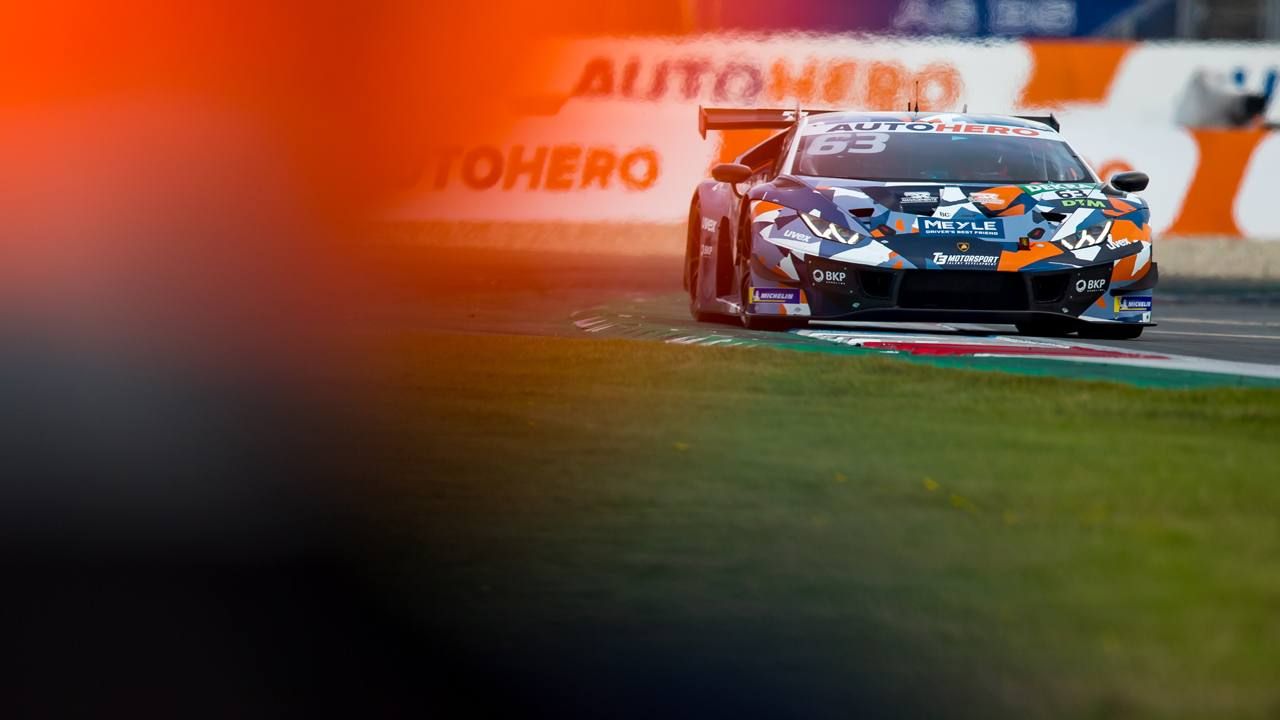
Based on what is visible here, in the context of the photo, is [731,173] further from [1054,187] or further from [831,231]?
[1054,187]

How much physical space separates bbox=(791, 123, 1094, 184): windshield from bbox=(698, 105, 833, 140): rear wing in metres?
0.53

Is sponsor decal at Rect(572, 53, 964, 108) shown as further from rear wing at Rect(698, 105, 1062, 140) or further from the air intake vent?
the air intake vent

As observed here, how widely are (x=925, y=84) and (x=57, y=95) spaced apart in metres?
9.95

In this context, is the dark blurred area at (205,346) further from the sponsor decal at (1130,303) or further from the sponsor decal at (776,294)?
the sponsor decal at (1130,303)

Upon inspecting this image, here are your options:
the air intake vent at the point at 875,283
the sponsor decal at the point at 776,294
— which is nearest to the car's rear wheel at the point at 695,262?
the sponsor decal at the point at 776,294

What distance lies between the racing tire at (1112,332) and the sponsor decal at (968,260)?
874mm

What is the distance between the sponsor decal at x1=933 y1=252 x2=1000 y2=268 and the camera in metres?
11.6

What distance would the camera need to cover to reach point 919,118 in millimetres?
13273

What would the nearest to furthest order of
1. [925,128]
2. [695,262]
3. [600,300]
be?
[925,128], [695,262], [600,300]

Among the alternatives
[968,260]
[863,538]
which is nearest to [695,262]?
[968,260]

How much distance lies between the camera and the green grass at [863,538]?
454 centimetres

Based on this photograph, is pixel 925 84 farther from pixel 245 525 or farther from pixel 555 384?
pixel 245 525

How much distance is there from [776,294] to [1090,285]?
1.52 m

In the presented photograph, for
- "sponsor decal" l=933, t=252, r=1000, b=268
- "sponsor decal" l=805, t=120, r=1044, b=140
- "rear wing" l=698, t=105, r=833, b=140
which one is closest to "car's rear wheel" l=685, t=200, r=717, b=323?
"rear wing" l=698, t=105, r=833, b=140
